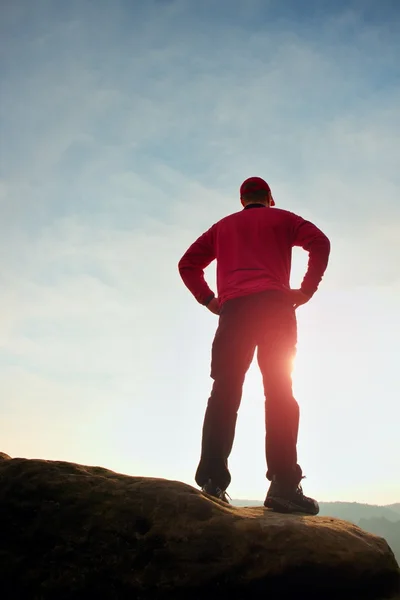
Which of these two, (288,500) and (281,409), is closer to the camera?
(288,500)

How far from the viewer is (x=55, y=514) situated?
3506mm

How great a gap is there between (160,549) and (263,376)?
91.0 inches

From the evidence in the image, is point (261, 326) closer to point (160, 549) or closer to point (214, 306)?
point (214, 306)

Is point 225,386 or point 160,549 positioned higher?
point 225,386

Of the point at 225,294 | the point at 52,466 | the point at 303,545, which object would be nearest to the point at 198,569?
the point at 303,545

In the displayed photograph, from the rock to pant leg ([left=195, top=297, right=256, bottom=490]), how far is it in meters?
1.02

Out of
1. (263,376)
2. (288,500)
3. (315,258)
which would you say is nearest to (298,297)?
(315,258)

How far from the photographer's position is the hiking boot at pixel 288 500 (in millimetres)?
4473

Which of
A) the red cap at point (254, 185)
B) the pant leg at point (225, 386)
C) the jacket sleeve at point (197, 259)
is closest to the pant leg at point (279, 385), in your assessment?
the pant leg at point (225, 386)

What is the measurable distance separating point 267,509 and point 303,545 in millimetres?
1268

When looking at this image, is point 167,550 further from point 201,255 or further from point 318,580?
point 201,255

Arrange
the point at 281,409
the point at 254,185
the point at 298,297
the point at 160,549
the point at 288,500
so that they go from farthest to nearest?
the point at 254,185 < the point at 298,297 < the point at 281,409 < the point at 288,500 < the point at 160,549

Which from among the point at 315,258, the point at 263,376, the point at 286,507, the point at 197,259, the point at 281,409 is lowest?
the point at 286,507

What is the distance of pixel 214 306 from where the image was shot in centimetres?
587
